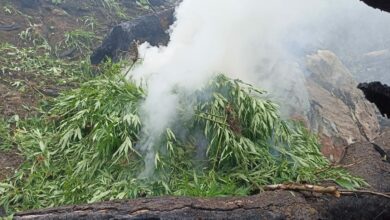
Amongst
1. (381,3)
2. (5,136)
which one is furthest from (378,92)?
(5,136)

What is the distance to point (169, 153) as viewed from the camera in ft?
17.0

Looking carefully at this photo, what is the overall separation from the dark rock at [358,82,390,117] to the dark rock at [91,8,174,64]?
6.60 metres

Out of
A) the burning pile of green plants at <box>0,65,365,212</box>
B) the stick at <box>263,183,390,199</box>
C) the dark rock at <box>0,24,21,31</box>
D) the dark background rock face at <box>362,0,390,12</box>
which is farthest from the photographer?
the dark rock at <box>0,24,21,31</box>

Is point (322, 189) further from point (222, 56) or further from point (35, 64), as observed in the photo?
point (35, 64)

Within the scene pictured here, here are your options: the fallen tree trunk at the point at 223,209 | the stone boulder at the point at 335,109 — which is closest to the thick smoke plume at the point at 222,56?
the stone boulder at the point at 335,109

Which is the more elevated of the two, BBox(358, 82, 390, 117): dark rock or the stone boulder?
the stone boulder

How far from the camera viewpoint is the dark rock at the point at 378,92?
12.3 feet

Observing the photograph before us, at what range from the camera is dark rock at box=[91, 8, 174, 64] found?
10297 mm

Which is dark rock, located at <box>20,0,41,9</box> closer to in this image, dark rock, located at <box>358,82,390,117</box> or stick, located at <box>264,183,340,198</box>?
stick, located at <box>264,183,340,198</box>

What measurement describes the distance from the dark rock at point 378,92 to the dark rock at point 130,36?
21.7 feet

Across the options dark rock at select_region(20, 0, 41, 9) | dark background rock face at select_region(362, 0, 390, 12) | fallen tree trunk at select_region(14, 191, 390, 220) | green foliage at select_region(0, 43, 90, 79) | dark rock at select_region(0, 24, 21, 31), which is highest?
dark rock at select_region(20, 0, 41, 9)

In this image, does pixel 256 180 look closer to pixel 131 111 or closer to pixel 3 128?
pixel 131 111

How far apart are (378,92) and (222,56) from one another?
12.0ft

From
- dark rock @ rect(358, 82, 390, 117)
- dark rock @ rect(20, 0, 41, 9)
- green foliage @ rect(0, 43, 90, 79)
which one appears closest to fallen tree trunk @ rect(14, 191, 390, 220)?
dark rock @ rect(358, 82, 390, 117)
